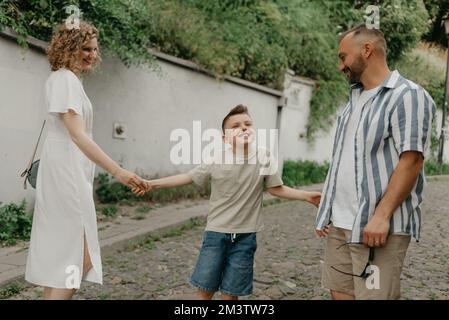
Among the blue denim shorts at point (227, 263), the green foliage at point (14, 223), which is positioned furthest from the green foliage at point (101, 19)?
the blue denim shorts at point (227, 263)

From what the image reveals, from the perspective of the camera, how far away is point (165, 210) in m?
7.71

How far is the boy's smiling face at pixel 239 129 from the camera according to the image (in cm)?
319

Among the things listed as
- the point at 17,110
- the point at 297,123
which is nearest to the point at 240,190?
the point at 17,110

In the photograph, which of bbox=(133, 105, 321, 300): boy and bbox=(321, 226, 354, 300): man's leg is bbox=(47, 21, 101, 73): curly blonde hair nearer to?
bbox=(133, 105, 321, 300): boy

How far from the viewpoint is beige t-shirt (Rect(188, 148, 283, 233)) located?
318 centimetres

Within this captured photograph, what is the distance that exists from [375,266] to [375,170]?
1.37 feet

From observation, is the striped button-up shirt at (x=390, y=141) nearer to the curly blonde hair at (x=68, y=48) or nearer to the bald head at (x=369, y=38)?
the bald head at (x=369, y=38)

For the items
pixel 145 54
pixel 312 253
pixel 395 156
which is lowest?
pixel 312 253

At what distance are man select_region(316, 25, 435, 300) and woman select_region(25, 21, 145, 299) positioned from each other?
4.36 ft

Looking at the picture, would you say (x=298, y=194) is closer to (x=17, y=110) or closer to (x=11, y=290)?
(x=11, y=290)

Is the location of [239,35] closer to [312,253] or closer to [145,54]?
[145,54]

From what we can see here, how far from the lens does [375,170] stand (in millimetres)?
2369

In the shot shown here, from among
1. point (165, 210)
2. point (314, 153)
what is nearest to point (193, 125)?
point (165, 210)
